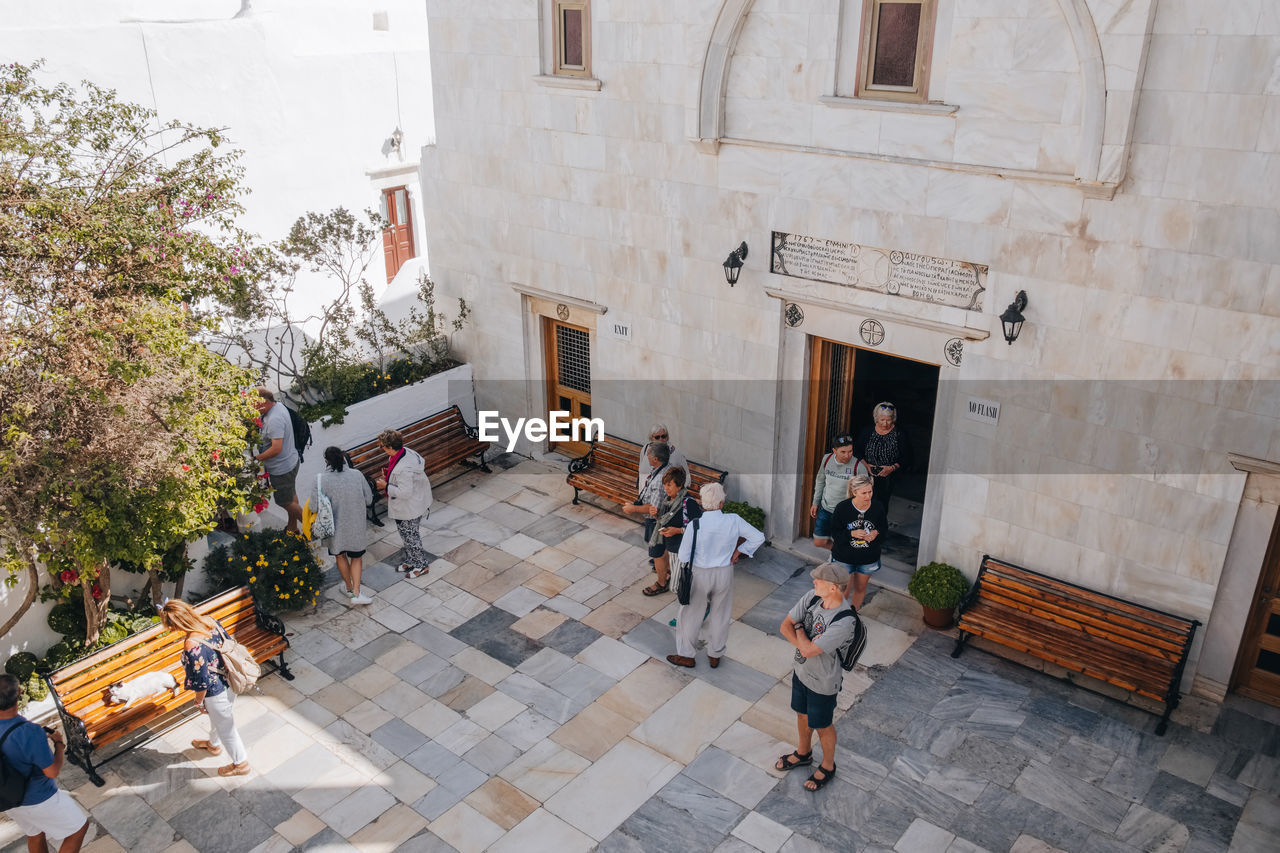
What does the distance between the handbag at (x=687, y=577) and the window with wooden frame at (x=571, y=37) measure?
5717 mm

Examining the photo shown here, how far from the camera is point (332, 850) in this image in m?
7.50

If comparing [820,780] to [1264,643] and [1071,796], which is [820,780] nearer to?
[1071,796]

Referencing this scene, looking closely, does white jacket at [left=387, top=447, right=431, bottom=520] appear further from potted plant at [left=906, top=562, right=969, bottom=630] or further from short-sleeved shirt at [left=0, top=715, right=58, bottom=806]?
potted plant at [left=906, top=562, right=969, bottom=630]

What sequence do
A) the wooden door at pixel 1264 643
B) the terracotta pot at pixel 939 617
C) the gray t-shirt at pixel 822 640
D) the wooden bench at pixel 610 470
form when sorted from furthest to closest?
1. the wooden bench at pixel 610 470
2. the terracotta pot at pixel 939 617
3. the wooden door at pixel 1264 643
4. the gray t-shirt at pixel 822 640

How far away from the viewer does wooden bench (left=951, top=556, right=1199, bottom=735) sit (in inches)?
336

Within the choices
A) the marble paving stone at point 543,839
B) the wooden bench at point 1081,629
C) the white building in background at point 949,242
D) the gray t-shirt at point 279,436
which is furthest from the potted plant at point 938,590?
the gray t-shirt at point 279,436

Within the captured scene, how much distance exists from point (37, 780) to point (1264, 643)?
9446 mm

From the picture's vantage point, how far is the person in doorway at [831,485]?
994cm

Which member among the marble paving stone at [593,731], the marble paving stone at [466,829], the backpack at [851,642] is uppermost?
the backpack at [851,642]

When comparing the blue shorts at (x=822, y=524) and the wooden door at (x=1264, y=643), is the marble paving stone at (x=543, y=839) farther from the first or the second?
the wooden door at (x=1264, y=643)

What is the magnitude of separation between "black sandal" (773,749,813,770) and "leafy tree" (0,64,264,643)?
16.0ft

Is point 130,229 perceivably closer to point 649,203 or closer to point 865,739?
point 649,203

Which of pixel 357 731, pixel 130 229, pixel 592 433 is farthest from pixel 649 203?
pixel 357 731

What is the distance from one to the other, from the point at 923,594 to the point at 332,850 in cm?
567
